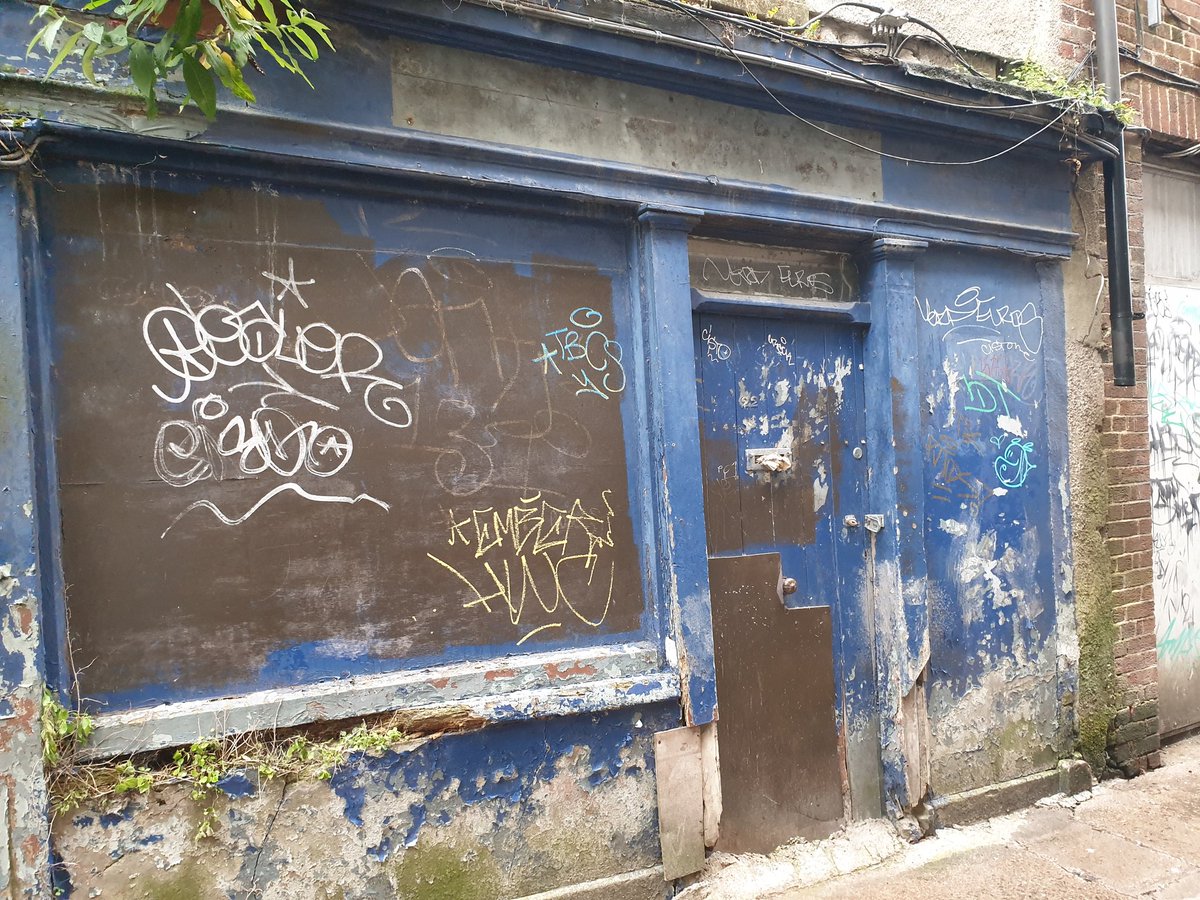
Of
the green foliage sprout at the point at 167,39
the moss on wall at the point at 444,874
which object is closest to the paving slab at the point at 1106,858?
the moss on wall at the point at 444,874

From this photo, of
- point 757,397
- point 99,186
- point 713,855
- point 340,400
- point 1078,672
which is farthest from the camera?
point 1078,672

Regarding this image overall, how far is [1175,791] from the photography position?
439 centimetres

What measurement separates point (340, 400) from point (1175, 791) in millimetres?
5045

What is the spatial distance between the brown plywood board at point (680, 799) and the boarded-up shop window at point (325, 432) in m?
0.53

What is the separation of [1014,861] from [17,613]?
4354mm

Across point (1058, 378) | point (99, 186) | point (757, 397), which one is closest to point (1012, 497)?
point (1058, 378)

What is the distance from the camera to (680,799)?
338cm

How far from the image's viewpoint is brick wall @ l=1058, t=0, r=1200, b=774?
4590 millimetres

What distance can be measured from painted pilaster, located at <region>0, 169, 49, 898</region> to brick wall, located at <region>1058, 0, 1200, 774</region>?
209 inches

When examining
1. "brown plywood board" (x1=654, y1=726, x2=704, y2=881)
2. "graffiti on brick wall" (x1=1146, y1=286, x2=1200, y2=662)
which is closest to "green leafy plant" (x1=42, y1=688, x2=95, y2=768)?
"brown plywood board" (x1=654, y1=726, x2=704, y2=881)

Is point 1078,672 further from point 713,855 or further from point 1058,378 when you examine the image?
point 713,855

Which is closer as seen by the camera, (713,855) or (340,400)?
(340,400)

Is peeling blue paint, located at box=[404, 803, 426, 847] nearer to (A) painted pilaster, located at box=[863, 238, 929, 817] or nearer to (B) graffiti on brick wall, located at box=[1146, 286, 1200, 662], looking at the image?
(A) painted pilaster, located at box=[863, 238, 929, 817]

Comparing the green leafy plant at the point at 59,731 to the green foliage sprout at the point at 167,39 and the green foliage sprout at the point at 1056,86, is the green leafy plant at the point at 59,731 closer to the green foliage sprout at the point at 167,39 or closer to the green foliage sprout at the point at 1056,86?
the green foliage sprout at the point at 167,39
